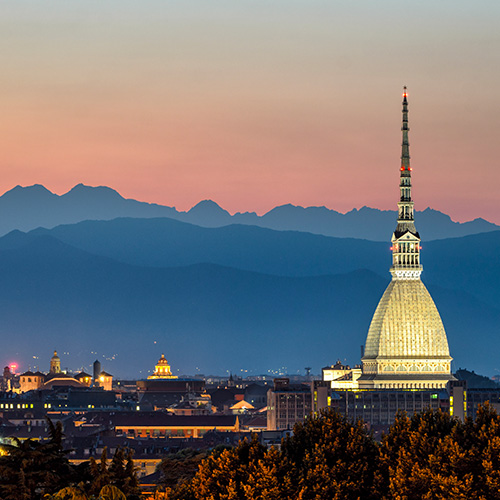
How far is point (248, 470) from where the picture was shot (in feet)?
170

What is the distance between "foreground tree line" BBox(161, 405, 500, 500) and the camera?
49.6 metres

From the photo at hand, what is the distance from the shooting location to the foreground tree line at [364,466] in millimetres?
49594

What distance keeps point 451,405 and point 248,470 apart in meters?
146

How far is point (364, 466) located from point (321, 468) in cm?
217

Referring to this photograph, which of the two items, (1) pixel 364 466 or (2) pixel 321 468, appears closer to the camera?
(2) pixel 321 468

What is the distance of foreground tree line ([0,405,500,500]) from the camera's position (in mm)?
47438

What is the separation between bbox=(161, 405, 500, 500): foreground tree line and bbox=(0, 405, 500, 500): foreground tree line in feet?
0.10

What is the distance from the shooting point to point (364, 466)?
53.4 metres

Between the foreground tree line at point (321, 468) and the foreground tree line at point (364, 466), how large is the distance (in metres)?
0.03

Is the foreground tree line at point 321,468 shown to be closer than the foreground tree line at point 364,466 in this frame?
Yes

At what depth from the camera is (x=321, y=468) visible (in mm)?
51750

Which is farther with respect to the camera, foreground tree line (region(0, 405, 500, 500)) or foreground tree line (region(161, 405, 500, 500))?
foreground tree line (region(161, 405, 500, 500))

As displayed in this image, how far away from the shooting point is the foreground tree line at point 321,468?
156 feet

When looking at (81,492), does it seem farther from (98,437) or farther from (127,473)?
(98,437)
